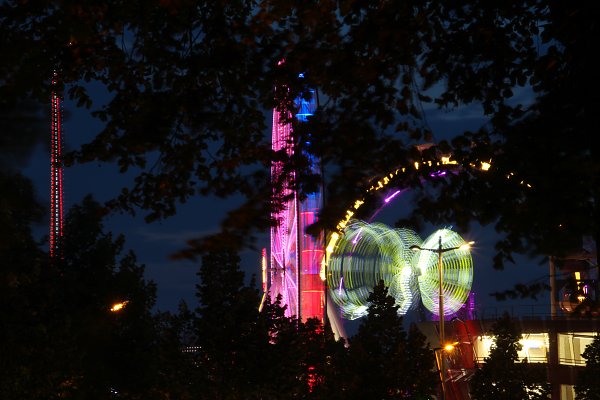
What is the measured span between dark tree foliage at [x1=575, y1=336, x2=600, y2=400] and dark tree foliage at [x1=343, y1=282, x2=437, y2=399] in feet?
A: 26.1

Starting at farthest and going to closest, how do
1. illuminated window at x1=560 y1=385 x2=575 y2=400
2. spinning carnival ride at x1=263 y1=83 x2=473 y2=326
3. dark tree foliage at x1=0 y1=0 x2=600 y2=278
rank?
illuminated window at x1=560 y1=385 x2=575 y2=400, spinning carnival ride at x1=263 y1=83 x2=473 y2=326, dark tree foliage at x1=0 y1=0 x2=600 y2=278

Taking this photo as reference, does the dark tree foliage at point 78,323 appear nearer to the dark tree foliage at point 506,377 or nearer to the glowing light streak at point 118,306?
the glowing light streak at point 118,306

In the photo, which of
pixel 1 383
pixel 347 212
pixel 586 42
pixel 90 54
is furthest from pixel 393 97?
pixel 1 383

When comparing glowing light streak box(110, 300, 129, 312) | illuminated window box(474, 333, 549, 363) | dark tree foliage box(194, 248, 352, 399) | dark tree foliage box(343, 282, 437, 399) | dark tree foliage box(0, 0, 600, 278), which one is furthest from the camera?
illuminated window box(474, 333, 549, 363)

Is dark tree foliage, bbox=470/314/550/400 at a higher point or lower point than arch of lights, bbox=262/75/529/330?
lower

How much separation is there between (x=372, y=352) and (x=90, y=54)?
20244mm

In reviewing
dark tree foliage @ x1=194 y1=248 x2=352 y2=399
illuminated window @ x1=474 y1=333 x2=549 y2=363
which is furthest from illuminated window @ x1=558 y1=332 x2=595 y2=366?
dark tree foliage @ x1=194 y1=248 x2=352 y2=399

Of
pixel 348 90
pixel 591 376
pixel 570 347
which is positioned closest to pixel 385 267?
pixel 591 376

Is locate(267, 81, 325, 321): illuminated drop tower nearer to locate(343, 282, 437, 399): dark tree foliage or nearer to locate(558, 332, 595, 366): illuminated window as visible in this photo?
locate(343, 282, 437, 399): dark tree foliage

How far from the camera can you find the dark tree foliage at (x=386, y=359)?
2709 centimetres

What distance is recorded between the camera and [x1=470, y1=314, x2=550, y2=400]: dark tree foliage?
36.4m

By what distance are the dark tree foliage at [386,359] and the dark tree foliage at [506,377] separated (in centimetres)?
850

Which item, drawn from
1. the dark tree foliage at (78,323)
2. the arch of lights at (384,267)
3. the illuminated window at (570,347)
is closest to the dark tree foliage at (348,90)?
the dark tree foliage at (78,323)

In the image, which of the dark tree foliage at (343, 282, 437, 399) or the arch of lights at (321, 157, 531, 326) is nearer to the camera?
the dark tree foliage at (343, 282, 437, 399)
